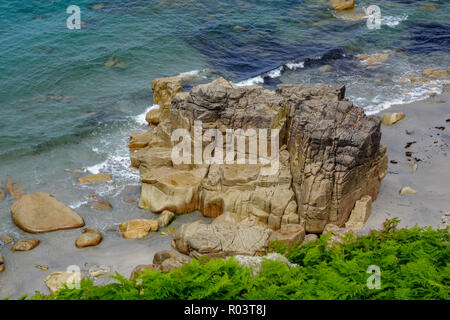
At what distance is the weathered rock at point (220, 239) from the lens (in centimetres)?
1709

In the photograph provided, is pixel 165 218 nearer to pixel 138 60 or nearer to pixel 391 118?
pixel 391 118

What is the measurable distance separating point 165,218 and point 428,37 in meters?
27.6

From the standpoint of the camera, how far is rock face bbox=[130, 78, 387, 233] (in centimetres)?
1819

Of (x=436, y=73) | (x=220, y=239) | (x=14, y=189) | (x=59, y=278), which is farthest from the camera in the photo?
(x=436, y=73)

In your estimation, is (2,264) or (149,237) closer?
(2,264)

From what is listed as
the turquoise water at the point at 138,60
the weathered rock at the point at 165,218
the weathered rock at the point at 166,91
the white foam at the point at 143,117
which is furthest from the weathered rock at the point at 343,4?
the weathered rock at the point at 165,218

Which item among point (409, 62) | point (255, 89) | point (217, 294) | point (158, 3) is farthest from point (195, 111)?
point (158, 3)

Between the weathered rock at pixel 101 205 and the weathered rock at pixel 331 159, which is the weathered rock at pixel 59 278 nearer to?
the weathered rock at pixel 101 205

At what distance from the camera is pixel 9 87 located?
102 feet

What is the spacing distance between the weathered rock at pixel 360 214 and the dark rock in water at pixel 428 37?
2050 centimetres

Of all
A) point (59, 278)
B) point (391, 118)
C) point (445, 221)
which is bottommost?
point (59, 278)

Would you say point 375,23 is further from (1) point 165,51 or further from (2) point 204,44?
(1) point 165,51

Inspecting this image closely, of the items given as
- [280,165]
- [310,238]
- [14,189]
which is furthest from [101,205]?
[310,238]

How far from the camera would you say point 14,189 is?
74.0ft
